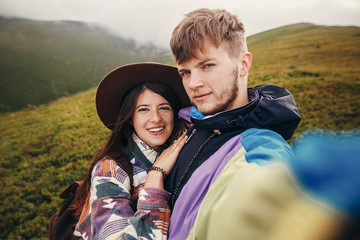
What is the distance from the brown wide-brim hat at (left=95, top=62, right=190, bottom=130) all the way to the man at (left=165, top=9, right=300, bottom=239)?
61 centimetres

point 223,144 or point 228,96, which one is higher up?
point 228,96

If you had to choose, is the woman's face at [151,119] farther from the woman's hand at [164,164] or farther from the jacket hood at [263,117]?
the jacket hood at [263,117]

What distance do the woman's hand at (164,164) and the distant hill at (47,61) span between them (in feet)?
110

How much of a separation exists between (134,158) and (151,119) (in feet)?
2.01

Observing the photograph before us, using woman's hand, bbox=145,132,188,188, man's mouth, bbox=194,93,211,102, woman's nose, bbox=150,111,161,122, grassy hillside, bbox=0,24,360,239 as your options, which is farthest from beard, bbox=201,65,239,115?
grassy hillside, bbox=0,24,360,239

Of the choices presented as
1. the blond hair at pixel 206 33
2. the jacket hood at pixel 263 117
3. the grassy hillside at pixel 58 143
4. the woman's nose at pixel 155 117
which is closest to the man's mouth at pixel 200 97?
the jacket hood at pixel 263 117

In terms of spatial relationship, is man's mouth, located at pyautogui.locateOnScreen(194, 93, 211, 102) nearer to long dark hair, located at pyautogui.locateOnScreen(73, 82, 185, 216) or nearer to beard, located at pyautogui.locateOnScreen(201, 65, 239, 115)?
beard, located at pyautogui.locateOnScreen(201, 65, 239, 115)

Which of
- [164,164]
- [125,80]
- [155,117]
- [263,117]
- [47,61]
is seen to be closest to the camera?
[263,117]

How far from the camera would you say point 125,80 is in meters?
2.90

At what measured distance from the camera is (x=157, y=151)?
2881 mm

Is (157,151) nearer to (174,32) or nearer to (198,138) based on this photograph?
(198,138)

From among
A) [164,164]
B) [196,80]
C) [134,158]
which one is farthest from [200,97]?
[134,158]

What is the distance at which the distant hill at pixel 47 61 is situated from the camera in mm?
39000

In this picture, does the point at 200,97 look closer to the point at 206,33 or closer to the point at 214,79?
the point at 214,79
